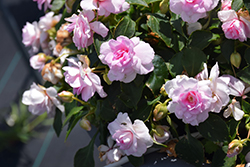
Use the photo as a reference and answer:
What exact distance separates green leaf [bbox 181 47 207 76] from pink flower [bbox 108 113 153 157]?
0.11 m

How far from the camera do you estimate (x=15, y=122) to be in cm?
141

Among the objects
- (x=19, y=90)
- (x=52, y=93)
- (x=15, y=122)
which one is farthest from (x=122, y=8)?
(x=19, y=90)

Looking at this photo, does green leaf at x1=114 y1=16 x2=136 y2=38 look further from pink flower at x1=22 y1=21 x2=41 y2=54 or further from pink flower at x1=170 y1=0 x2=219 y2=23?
pink flower at x1=22 y1=21 x2=41 y2=54

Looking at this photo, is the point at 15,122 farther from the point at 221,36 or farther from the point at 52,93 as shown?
the point at 221,36

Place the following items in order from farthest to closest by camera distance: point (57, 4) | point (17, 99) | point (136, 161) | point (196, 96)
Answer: point (17, 99), point (57, 4), point (136, 161), point (196, 96)

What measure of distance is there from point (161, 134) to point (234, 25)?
0.64ft

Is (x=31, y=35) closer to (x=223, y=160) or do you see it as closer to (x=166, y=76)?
(x=166, y=76)

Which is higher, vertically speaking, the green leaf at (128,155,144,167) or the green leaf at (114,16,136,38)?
the green leaf at (114,16,136,38)

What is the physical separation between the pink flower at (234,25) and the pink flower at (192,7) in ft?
0.13

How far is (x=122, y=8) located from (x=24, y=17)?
130cm

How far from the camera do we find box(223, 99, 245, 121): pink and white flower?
1.39 feet

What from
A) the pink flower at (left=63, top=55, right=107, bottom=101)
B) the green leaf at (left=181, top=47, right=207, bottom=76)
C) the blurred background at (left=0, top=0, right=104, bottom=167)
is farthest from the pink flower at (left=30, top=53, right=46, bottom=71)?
the blurred background at (left=0, top=0, right=104, bottom=167)

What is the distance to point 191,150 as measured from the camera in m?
0.46

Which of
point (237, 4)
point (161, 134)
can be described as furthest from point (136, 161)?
point (237, 4)
